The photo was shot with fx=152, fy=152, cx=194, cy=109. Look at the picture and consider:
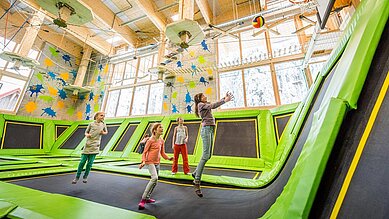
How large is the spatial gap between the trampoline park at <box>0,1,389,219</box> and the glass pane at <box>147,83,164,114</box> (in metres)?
3.15

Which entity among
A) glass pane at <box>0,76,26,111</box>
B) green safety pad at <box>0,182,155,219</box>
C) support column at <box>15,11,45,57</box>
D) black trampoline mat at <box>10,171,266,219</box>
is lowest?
black trampoline mat at <box>10,171,266,219</box>

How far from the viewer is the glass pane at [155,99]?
6.41 m

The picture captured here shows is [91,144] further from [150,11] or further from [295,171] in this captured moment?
[150,11]

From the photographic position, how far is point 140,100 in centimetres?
692

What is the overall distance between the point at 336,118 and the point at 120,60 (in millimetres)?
8900

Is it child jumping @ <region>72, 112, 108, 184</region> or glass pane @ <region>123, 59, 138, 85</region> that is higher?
glass pane @ <region>123, 59, 138, 85</region>

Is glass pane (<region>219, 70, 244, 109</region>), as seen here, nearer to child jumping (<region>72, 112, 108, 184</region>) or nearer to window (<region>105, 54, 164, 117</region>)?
window (<region>105, 54, 164, 117</region>)

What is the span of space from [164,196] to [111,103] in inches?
276

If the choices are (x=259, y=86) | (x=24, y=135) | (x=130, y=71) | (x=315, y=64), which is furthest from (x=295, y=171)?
(x=130, y=71)

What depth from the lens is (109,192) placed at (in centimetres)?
184

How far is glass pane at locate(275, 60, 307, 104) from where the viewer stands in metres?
4.48

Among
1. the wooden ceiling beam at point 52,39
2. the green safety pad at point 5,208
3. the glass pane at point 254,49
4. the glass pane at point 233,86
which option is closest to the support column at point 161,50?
the glass pane at point 233,86

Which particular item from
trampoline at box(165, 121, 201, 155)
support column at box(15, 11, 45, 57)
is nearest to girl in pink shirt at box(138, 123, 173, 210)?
trampoline at box(165, 121, 201, 155)

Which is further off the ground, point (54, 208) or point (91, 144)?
point (91, 144)
